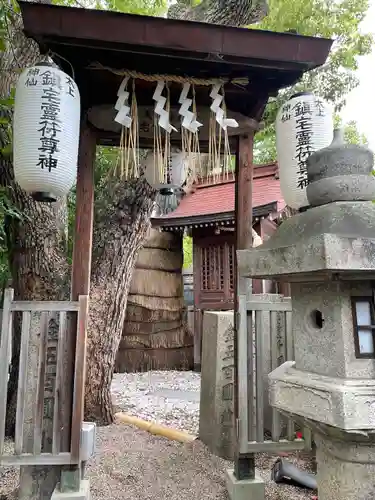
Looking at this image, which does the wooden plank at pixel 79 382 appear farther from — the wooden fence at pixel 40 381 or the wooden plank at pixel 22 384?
the wooden plank at pixel 22 384

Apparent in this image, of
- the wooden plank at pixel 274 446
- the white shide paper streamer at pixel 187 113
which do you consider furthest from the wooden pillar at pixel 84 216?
the wooden plank at pixel 274 446

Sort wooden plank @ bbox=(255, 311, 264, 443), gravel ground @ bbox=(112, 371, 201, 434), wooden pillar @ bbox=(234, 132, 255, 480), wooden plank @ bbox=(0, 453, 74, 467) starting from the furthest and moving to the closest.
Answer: gravel ground @ bbox=(112, 371, 201, 434) → wooden pillar @ bbox=(234, 132, 255, 480) → wooden plank @ bbox=(255, 311, 264, 443) → wooden plank @ bbox=(0, 453, 74, 467)

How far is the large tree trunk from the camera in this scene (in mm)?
4938

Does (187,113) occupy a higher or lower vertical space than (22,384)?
higher

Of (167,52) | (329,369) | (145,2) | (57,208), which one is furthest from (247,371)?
(145,2)

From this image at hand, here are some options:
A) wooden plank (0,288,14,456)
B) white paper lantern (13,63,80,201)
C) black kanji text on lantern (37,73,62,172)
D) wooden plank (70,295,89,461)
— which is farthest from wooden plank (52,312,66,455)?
black kanji text on lantern (37,73,62,172)

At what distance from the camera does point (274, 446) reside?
3.11m

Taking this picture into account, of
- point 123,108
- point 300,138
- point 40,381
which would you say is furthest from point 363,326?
point 123,108

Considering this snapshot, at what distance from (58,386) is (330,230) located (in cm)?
219

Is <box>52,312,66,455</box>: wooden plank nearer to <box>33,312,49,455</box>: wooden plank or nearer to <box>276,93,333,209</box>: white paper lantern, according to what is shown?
<box>33,312,49,455</box>: wooden plank

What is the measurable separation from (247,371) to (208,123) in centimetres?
221

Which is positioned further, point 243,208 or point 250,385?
point 243,208

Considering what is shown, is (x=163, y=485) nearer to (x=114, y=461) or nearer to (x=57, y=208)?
(x=114, y=461)

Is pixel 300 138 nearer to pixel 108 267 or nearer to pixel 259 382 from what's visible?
pixel 259 382
